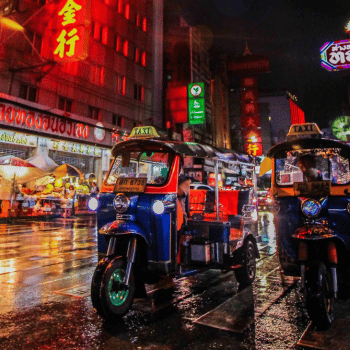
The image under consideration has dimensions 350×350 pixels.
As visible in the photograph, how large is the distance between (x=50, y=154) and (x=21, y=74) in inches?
218

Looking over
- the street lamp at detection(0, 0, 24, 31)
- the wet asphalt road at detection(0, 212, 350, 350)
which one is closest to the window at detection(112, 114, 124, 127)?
the street lamp at detection(0, 0, 24, 31)

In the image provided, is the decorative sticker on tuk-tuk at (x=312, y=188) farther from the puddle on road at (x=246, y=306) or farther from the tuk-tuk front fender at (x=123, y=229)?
the tuk-tuk front fender at (x=123, y=229)

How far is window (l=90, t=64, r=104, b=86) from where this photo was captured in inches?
958

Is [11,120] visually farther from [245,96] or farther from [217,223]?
[245,96]

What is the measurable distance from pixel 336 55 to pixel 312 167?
12193mm

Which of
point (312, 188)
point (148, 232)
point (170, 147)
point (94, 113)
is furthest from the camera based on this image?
point (94, 113)

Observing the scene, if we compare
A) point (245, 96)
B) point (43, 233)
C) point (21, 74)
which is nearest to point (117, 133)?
point (21, 74)

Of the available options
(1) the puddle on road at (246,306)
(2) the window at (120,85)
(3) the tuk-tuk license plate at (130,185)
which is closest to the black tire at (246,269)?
(1) the puddle on road at (246,306)

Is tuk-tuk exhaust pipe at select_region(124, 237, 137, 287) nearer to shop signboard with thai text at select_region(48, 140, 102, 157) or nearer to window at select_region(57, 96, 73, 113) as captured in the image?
shop signboard with thai text at select_region(48, 140, 102, 157)

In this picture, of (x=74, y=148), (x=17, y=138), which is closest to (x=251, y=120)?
(x=74, y=148)

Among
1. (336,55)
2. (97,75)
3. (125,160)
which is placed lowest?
(125,160)

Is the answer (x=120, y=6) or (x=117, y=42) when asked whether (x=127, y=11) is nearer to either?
(x=120, y=6)

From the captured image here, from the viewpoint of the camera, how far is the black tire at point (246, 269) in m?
5.88

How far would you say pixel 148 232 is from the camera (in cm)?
444
